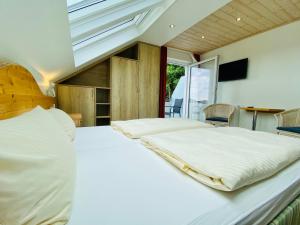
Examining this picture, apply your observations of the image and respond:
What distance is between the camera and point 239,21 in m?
2.83

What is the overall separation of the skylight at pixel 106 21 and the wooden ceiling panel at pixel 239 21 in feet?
3.31

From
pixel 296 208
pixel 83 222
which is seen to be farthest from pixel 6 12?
pixel 296 208

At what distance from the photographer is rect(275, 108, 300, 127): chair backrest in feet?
7.98

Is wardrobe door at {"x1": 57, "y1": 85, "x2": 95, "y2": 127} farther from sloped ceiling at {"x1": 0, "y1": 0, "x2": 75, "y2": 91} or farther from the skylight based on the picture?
sloped ceiling at {"x1": 0, "y1": 0, "x2": 75, "y2": 91}

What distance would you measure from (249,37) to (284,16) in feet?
2.50

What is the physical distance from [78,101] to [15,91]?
173 centimetres

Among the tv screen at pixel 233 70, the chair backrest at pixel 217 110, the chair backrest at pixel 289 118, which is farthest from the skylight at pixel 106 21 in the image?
the chair backrest at pixel 289 118

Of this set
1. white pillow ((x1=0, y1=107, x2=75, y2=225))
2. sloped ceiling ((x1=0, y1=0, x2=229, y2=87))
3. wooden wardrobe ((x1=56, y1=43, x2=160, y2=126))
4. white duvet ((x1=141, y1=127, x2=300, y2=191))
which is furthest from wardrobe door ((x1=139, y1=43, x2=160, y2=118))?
white pillow ((x1=0, y1=107, x2=75, y2=225))

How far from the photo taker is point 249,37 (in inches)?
133

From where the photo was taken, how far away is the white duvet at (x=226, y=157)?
639 millimetres

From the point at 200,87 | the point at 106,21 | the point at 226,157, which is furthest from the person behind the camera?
the point at 200,87

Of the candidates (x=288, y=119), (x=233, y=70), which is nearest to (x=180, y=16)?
(x=233, y=70)

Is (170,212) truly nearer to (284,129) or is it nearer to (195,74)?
(284,129)

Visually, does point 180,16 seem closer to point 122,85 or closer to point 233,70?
point 122,85
